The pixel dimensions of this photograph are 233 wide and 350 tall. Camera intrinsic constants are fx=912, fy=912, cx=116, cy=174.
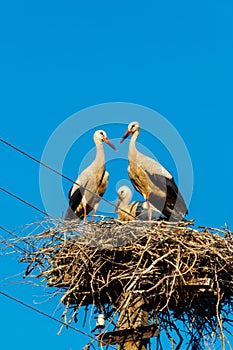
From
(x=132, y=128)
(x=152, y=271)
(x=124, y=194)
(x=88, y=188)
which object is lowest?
(x=152, y=271)

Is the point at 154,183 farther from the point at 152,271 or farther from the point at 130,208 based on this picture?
the point at 152,271

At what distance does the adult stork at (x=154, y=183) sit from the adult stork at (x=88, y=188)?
1.21 feet

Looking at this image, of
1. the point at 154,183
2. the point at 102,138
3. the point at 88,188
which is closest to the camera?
the point at 88,188

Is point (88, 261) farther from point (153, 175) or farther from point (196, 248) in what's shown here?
point (153, 175)

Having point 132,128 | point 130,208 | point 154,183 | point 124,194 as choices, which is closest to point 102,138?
point 132,128

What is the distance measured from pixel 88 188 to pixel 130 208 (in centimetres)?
55

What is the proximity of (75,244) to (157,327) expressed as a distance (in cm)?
116

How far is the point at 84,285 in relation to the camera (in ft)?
28.2

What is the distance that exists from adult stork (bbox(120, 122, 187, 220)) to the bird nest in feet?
6.93

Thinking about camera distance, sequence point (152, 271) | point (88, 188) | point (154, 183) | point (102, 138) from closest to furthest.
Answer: point (152, 271) → point (88, 188) → point (154, 183) → point (102, 138)

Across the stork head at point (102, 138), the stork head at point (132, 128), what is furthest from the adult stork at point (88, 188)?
the stork head at point (132, 128)

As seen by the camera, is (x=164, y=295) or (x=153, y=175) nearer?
(x=164, y=295)

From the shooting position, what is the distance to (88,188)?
1086cm

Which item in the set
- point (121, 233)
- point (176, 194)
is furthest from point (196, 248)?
point (176, 194)
